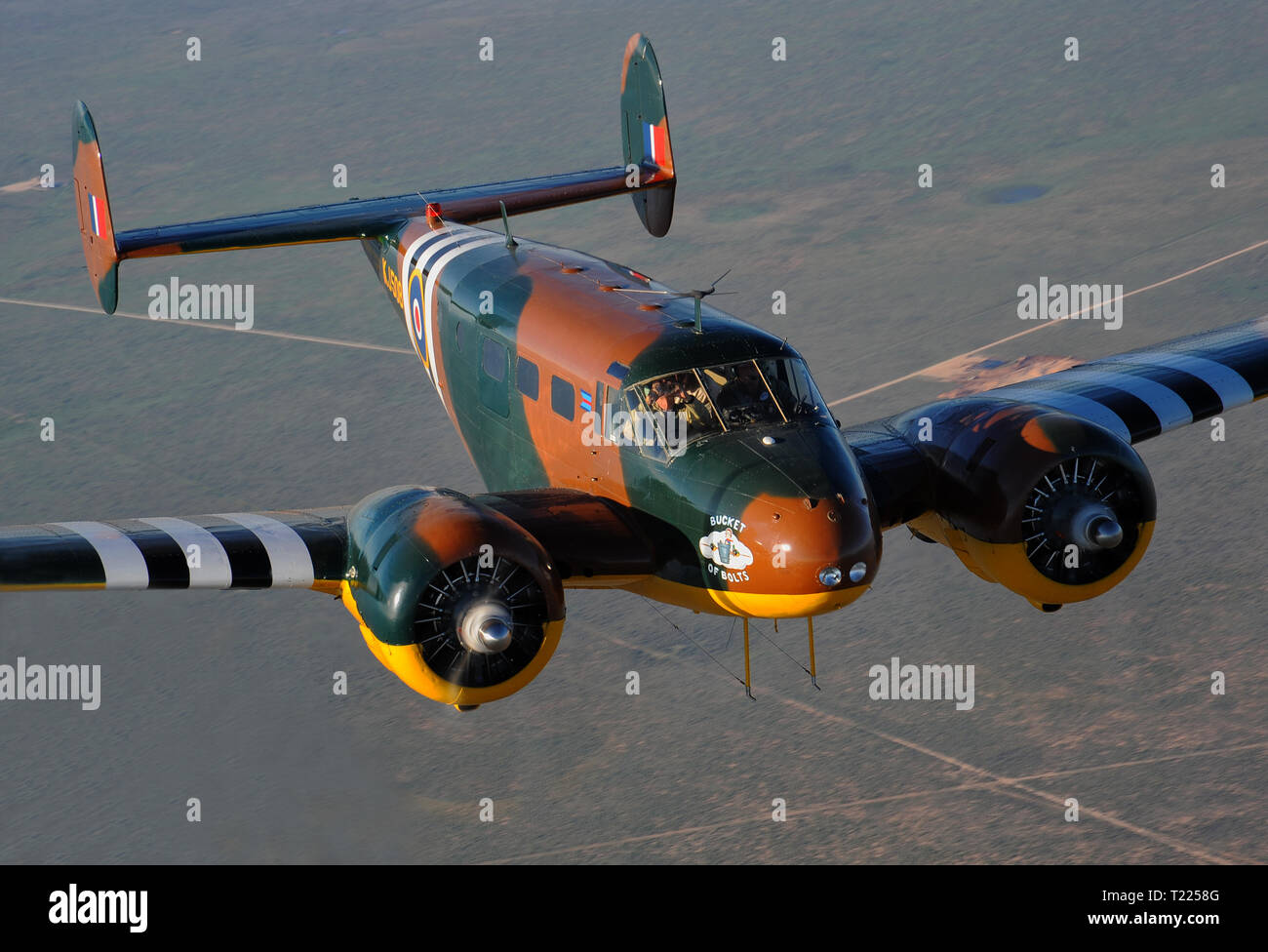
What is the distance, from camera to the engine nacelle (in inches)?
1001

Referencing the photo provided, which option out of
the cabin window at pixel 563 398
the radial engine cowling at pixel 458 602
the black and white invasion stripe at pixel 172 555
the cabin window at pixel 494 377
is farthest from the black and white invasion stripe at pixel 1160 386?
the black and white invasion stripe at pixel 172 555

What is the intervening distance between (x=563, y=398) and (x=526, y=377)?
1314 mm

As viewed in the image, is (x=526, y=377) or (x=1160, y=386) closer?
(x=526, y=377)

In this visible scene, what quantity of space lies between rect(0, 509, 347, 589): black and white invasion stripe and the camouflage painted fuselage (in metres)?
3.85

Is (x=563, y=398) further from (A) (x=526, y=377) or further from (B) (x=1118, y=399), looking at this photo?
(B) (x=1118, y=399)

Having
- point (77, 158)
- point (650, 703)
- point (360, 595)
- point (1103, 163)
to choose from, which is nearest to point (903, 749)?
point (650, 703)

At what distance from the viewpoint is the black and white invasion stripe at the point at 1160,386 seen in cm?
2759

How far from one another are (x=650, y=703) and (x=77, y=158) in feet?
54.2

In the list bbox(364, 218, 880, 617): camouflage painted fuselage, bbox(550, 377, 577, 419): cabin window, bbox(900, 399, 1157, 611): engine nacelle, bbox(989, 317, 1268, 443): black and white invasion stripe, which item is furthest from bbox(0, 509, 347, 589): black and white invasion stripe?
bbox(989, 317, 1268, 443): black and white invasion stripe

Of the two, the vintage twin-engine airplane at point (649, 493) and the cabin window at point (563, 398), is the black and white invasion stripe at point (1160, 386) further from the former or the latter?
the cabin window at point (563, 398)

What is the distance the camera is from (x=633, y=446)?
24.9 m

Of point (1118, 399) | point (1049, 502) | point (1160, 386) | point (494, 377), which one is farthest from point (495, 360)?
point (1160, 386)

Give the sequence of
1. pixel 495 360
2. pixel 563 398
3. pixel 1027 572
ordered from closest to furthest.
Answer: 1. pixel 1027 572
2. pixel 563 398
3. pixel 495 360

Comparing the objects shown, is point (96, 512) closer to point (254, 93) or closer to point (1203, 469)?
point (1203, 469)
